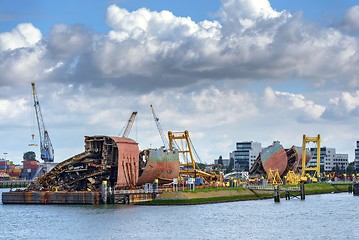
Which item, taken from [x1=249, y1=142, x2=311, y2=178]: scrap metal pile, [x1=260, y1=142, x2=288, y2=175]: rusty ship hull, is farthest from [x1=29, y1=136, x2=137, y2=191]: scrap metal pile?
[x1=260, y1=142, x2=288, y2=175]: rusty ship hull

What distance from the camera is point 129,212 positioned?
109812 mm

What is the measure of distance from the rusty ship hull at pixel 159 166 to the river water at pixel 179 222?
19.2m

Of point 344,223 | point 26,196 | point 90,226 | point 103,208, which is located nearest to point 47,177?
point 26,196

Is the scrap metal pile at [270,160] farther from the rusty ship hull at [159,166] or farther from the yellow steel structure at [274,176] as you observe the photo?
the rusty ship hull at [159,166]

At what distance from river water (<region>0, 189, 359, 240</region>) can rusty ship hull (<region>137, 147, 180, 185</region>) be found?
755 inches

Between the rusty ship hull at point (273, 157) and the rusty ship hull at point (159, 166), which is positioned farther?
the rusty ship hull at point (273, 157)

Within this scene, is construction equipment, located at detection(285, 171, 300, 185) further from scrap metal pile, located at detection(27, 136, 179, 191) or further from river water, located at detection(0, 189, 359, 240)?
scrap metal pile, located at detection(27, 136, 179, 191)

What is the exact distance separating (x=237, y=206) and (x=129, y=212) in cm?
2380

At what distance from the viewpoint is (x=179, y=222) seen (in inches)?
3875

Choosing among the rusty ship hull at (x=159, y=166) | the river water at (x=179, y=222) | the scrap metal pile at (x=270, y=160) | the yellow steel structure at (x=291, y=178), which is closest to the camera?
the river water at (x=179, y=222)

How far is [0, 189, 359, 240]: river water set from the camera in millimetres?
86938

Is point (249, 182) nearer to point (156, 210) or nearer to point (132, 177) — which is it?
point (132, 177)

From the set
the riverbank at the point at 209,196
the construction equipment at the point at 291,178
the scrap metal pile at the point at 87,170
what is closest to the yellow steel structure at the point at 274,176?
the construction equipment at the point at 291,178

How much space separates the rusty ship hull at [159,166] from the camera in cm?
14325
